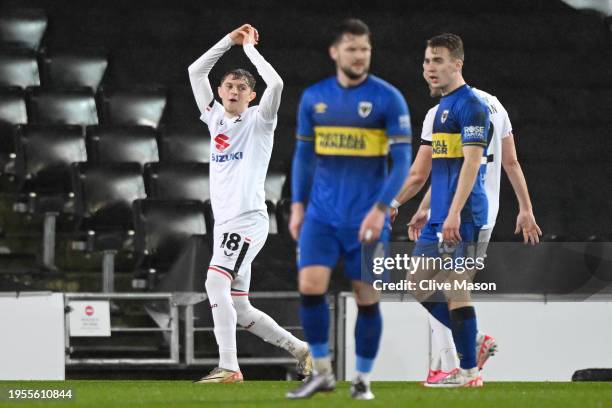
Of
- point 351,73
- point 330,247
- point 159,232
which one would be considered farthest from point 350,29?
point 159,232

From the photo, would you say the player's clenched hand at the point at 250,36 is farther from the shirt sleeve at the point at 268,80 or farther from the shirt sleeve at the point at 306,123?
the shirt sleeve at the point at 306,123

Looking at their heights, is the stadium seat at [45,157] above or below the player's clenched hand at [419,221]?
above

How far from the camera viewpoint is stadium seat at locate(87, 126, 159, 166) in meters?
11.5

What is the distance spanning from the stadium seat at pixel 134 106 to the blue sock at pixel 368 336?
605 cm

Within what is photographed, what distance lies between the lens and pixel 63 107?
471 inches

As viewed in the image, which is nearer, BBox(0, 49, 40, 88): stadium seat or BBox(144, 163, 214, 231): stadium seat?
BBox(144, 163, 214, 231): stadium seat

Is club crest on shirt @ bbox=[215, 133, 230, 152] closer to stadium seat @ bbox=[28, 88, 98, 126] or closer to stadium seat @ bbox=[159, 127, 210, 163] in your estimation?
stadium seat @ bbox=[159, 127, 210, 163]

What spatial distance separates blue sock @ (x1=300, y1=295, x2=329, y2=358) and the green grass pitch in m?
0.25

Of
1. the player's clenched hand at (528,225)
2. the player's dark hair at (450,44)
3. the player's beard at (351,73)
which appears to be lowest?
the player's clenched hand at (528,225)

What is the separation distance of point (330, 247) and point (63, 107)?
6206mm

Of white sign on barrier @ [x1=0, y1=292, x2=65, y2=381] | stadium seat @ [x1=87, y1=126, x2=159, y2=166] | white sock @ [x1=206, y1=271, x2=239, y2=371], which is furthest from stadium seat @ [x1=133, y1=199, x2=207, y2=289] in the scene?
white sock @ [x1=206, y1=271, x2=239, y2=371]

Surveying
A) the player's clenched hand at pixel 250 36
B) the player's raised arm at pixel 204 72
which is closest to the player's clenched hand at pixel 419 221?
the player's clenched hand at pixel 250 36

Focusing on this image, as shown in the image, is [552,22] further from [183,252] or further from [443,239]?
[443,239]

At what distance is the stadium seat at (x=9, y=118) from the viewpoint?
11.5 meters
